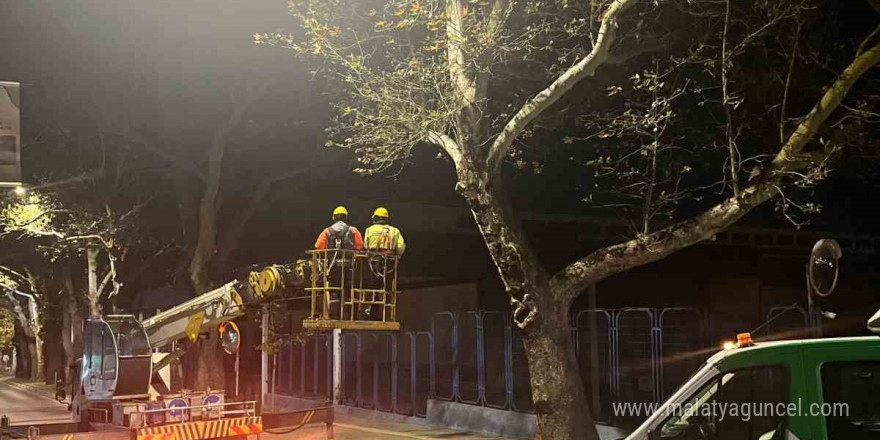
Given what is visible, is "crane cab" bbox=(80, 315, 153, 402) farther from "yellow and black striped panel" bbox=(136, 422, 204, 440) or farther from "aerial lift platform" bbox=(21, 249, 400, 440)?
"yellow and black striped panel" bbox=(136, 422, 204, 440)

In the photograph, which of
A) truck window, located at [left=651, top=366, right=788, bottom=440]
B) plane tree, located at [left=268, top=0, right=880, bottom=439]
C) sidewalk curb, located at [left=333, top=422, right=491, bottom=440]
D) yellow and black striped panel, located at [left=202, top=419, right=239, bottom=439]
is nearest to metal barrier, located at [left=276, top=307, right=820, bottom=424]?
sidewalk curb, located at [left=333, top=422, right=491, bottom=440]

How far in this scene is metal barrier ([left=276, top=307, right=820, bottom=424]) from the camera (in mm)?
13367

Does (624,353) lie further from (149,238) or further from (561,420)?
(149,238)

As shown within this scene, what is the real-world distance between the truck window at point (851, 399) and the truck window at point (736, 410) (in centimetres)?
22

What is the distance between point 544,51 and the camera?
1290 centimetres

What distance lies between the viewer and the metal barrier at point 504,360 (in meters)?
13.4

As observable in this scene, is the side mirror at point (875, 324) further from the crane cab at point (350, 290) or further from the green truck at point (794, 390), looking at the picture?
the crane cab at point (350, 290)

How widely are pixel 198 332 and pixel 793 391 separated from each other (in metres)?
11.0

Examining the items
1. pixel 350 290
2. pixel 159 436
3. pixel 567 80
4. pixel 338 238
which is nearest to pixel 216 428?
pixel 159 436

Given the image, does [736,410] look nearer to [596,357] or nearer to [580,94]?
[580,94]

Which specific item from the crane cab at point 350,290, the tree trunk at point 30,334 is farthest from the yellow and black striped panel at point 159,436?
the tree trunk at point 30,334

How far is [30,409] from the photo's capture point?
1027 inches

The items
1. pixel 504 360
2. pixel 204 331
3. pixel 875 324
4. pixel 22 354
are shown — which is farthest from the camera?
pixel 22 354

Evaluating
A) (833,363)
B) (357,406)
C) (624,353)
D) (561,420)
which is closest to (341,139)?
(357,406)
